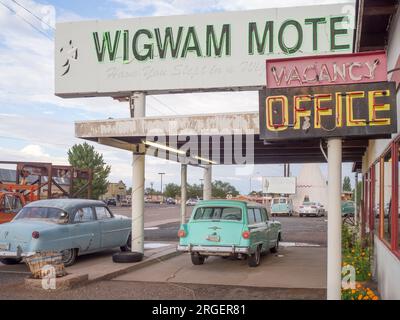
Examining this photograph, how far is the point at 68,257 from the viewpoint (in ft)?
38.8

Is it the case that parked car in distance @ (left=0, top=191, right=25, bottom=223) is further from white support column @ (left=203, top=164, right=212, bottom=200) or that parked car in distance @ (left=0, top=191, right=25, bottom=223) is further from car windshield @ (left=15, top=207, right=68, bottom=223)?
white support column @ (left=203, top=164, right=212, bottom=200)

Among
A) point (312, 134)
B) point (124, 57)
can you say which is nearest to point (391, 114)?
point (312, 134)

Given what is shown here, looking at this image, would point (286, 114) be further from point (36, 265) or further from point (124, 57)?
point (124, 57)

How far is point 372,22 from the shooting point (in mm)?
7906

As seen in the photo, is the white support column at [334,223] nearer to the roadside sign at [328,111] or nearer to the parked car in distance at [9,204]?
the roadside sign at [328,111]

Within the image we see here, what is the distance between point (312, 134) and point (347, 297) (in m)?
2.58

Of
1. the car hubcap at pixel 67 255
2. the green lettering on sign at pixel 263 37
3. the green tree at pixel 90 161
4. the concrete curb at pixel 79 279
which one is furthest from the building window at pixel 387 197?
the green tree at pixel 90 161

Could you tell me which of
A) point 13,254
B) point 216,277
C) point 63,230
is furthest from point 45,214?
point 216,277

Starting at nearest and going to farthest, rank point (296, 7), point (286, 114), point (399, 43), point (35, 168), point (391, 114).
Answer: point (391, 114), point (286, 114), point (399, 43), point (296, 7), point (35, 168)

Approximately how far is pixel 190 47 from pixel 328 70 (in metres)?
7.82

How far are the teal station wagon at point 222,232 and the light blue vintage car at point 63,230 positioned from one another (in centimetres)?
249

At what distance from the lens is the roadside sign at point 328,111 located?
5.42m

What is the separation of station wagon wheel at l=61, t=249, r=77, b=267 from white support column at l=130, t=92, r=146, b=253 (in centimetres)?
165

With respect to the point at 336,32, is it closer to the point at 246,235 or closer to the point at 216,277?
the point at 246,235
